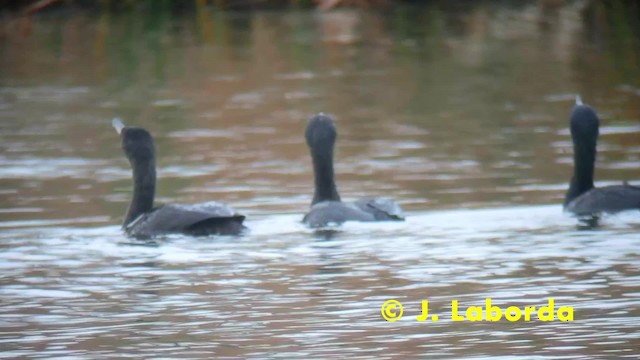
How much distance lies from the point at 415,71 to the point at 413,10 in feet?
44.1

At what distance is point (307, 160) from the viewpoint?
20156 mm

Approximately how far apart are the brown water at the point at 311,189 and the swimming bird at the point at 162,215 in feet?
0.51

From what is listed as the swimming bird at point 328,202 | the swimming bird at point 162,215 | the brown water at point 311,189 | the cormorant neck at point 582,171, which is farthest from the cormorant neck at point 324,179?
the cormorant neck at point 582,171

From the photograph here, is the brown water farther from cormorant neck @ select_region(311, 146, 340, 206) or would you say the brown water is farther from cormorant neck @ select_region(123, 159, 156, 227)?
cormorant neck @ select_region(311, 146, 340, 206)

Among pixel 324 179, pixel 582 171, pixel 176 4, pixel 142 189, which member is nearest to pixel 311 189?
pixel 324 179

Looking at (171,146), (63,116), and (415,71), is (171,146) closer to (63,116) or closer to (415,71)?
(63,116)

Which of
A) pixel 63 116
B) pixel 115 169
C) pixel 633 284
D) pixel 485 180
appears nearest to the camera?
pixel 633 284

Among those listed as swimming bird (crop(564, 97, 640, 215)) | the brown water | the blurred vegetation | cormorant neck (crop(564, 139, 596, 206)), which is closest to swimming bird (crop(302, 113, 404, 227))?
the brown water

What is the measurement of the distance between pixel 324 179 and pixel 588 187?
2411mm

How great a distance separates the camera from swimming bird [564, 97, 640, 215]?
48.4 feet

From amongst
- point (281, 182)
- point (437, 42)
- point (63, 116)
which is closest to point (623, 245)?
point (281, 182)

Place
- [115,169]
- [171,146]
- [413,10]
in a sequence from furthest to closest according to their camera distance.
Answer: [413,10] → [171,146] → [115,169]

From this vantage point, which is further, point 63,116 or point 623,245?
point 63,116

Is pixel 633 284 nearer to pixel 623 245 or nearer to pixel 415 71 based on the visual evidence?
pixel 623 245
